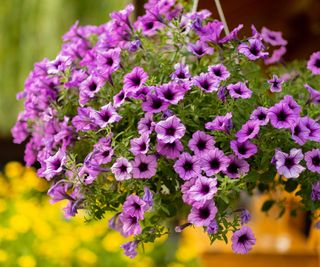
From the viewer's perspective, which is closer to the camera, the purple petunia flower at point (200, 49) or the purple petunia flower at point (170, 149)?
the purple petunia flower at point (170, 149)

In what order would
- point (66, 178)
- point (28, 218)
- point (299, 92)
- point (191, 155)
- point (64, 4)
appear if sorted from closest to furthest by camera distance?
1. point (191, 155)
2. point (66, 178)
3. point (299, 92)
4. point (28, 218)
5. point (64, 4)

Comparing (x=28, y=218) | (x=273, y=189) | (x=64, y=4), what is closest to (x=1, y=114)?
(x=64, y=4)

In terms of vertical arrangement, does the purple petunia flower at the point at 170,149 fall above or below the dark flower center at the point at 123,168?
above

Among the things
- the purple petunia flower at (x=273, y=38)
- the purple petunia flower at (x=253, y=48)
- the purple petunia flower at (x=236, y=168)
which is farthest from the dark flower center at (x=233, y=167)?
the purple petunia flower at (x=273, y=38)

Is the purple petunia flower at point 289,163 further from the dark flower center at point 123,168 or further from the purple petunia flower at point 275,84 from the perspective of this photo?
the dark flower center at point 123,168

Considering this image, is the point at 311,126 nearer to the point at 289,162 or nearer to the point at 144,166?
the point at 289,162

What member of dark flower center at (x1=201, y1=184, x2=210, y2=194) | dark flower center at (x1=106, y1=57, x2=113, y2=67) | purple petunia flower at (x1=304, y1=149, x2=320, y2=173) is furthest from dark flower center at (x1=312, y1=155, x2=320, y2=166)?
dark flower center at (x1=106, y1=57, x2=113, y2=67)

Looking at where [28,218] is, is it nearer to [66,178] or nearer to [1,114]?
[66,178]
